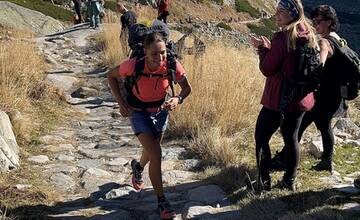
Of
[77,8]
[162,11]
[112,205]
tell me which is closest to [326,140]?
[112,205]

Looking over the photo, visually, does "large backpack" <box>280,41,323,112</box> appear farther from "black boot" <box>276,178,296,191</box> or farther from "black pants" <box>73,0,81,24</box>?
"black pants" <box>73,0,81,24</box>

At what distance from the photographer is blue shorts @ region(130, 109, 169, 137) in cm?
466

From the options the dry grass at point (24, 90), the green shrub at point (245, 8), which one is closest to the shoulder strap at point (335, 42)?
the dry grass at point (24, 90)

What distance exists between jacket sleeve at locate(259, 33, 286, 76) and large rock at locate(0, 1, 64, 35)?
1641 cm

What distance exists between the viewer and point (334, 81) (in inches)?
211

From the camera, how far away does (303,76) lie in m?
4.54

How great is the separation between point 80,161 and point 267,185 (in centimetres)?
241

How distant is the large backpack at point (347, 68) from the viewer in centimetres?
519

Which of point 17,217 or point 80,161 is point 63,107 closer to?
point 80,161

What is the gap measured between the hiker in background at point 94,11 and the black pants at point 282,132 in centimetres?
1479

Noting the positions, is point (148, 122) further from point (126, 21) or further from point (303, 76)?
point (126, 21)

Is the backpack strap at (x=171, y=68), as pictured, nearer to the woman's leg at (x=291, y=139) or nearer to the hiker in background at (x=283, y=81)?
the hiker in background at (x=283, y=81)

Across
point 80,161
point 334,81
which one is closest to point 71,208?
point 80,161

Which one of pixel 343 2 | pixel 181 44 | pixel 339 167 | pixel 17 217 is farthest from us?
pixel 343 2
